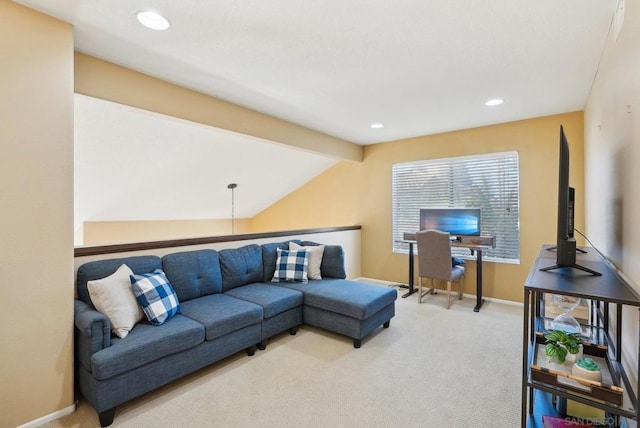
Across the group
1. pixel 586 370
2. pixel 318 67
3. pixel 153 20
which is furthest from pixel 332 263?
pixel 153 20

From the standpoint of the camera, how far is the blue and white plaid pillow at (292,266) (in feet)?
11.3

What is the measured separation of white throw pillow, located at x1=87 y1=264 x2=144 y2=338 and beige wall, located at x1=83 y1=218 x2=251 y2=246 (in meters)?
1.90

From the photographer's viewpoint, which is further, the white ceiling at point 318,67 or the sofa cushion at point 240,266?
the sofa cushion at point 240,266

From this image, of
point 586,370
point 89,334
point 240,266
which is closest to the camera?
point 586,370

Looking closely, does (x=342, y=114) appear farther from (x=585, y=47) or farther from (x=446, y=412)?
(x=446, y=412)

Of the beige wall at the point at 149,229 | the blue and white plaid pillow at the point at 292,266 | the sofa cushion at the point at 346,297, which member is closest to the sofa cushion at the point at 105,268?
the blue and white plaid pillow at the point at 292,266

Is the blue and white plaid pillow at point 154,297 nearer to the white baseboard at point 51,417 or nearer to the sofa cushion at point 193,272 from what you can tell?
the sofa cushion at point 193,272

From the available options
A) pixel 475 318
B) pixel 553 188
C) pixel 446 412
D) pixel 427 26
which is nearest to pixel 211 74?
pixel 427 26

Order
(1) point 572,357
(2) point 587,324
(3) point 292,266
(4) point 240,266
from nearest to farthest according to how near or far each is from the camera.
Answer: (1) point 572,357, (2) point 587,324, (4) point 240,266, (3) point 292,266

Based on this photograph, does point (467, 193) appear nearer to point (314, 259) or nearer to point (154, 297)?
point (314, 259)

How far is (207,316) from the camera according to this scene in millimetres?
2404

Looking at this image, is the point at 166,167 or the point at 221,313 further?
the point at 166,167

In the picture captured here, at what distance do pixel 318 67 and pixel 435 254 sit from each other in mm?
2616

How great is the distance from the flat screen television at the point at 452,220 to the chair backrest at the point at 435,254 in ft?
1.60
